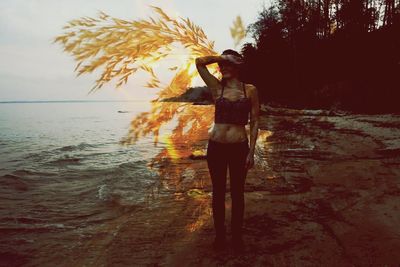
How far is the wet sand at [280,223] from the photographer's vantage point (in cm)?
401

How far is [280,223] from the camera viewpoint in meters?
5.00

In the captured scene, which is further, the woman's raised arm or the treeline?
the treeline

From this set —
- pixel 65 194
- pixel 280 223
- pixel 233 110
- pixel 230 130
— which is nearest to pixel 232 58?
pixel 233 110

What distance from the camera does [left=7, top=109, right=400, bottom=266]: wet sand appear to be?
401cm

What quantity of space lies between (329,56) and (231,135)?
3379cm

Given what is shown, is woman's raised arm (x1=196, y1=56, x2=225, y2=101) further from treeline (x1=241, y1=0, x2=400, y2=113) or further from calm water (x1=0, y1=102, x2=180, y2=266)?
treeline (x1=241, y1=0, x2=400, y2=113)

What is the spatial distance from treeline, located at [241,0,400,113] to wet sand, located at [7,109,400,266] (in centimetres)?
2017

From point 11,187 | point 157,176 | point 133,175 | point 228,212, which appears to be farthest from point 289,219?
point 11,187

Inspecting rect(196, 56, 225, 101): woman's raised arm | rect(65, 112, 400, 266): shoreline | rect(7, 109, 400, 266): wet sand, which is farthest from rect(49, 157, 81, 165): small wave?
rect(196, 56, 225, 101): woman's raised arm

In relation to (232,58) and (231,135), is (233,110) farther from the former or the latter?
(232,58)

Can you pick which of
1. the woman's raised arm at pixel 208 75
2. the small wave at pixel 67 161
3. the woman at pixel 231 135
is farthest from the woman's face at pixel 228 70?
the small wave at pixel 67 161

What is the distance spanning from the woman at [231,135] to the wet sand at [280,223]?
0.39 metres

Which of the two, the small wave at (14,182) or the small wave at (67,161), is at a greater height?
the small wave at (14,182)

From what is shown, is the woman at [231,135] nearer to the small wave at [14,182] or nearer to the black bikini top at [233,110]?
the black bikini top at [233,110]
